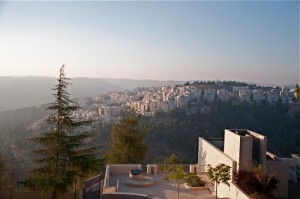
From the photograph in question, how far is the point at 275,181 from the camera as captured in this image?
14.2 metres

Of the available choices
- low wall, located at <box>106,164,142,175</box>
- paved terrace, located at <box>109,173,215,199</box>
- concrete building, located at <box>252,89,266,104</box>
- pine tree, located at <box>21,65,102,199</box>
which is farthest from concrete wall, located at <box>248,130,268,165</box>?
concrete building, located at <box>252,89,266,104</box>

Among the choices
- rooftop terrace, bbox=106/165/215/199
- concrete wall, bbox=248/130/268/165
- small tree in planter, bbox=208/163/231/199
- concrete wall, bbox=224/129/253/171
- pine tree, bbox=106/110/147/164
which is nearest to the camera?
small tree in planter, bbox=208/163/231/199

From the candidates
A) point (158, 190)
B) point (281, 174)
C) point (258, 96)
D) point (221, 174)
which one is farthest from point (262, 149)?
point (258, 96)

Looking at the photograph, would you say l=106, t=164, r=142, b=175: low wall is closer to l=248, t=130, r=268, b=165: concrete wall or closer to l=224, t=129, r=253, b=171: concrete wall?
l=224, t=129, r=253, b=171: concrete wall

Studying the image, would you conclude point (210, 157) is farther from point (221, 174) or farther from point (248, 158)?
point (221, 174)

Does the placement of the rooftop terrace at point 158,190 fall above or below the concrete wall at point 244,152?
below

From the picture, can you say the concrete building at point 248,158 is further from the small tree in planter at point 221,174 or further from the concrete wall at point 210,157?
the small tree in planter at point 221,174

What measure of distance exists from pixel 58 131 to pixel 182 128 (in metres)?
44.3

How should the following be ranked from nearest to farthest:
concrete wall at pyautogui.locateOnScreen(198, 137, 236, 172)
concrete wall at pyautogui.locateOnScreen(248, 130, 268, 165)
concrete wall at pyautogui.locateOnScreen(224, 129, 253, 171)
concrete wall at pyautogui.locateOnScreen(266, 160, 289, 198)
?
concrete wall at pyautogui.locateOnScreen(224, 129, 253, 171) → concrete wall at pyautogui.locateOnScreen(248, 130, 268, 165) → concrete wall at pyautogui.locateOnScreen(266, 160, 289, 198) → concrete wall at pyautogui.locateOnScreen(198, 137, 236, 172)

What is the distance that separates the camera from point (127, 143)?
89.7ft

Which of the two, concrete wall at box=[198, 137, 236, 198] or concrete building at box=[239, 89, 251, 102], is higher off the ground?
concrete building at box=[239, 89, 251, 102]

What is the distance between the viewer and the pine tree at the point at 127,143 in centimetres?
2672

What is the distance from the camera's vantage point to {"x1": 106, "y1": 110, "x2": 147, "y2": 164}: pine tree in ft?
87.7

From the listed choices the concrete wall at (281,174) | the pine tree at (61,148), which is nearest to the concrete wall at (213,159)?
the concrete wall at (281,174)
